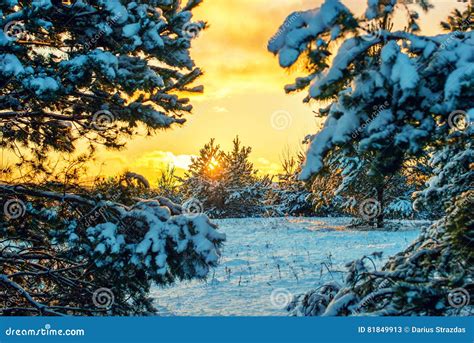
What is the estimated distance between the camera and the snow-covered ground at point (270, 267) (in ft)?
27.0

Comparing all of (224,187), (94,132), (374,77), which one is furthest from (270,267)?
(224,187)

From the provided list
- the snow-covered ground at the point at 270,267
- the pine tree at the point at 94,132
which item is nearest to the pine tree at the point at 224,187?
the snow-covered ground at the point at 270,267

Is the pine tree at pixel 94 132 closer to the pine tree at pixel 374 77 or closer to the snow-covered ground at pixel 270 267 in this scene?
the snow-covered ground at pixel 270 267

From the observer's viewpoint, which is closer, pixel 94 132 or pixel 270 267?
pixel 94 132

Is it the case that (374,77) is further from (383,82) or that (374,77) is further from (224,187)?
(224,187)

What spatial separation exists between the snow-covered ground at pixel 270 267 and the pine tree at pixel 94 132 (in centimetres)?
170

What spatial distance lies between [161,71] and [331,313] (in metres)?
4.04

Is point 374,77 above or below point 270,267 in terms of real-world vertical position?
above

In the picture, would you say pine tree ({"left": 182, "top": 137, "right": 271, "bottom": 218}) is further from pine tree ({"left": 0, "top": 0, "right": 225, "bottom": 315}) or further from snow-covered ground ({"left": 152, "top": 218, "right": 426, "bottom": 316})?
pine tree ({"left": 0, "top": 0, "right": 225, "bottom": 315})

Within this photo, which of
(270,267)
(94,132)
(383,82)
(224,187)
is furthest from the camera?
(224,187)

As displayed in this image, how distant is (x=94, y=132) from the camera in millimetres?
6535

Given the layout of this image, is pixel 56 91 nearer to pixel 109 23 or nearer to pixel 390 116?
pixel 109 23

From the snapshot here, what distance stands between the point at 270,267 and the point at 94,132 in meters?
6.10

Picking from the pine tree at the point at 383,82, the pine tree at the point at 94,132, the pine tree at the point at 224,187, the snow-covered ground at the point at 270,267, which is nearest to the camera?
the pine tree at the point at 383,82
